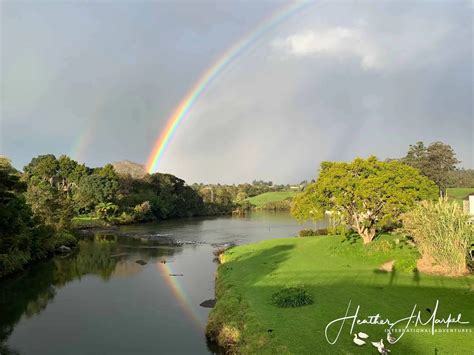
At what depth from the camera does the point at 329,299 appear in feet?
61.0

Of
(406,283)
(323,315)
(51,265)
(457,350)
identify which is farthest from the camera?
(51,265)

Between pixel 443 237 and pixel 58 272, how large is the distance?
112 feet

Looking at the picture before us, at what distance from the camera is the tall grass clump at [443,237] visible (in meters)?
21.6

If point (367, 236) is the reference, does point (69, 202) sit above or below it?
above

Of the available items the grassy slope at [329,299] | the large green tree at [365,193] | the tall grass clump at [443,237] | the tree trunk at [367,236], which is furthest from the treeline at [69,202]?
the tall grass clump at [443,237]

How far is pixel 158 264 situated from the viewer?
43375 mm

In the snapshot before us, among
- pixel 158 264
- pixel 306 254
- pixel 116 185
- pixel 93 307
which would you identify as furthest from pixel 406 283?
pixel 116 185

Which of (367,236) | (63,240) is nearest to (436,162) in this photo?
(367,236)

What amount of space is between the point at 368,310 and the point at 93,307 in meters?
18.9

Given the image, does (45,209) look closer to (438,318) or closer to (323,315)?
(323,315)

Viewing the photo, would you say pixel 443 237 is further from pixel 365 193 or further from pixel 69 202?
pixel 69 202

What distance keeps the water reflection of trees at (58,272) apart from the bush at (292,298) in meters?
12.9

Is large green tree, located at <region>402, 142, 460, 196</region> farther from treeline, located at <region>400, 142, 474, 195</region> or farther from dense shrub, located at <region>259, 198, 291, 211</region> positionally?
dense shrub, located at <region>259, 198, 291, 211</region>

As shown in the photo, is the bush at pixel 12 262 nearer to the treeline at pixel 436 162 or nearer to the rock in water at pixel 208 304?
the rock in water at pixel 208 304
